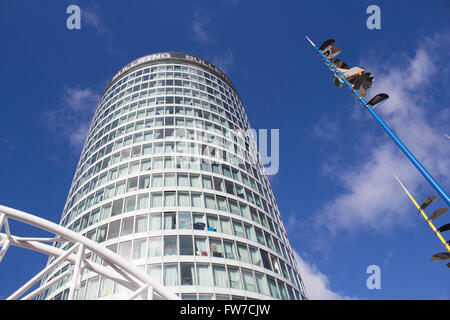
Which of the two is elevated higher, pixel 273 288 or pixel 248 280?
pixel 248 280

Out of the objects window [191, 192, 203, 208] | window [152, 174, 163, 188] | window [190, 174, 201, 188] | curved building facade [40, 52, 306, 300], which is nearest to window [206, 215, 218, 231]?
curved building facade [40, 52, 306, 300]

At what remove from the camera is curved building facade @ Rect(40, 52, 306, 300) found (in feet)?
100


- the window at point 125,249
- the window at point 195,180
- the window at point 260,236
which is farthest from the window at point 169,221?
the window at point 260,236

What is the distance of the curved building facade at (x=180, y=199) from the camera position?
100 ft

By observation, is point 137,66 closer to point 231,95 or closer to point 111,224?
point 231,95

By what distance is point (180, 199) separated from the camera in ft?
121

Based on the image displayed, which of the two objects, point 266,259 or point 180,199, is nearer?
point 266,259

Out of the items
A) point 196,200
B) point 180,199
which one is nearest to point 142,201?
point 180,199

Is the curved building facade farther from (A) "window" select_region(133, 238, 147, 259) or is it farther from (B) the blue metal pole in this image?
(B) the blue metal pole

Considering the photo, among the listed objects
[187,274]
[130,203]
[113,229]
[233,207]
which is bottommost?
[187,274]

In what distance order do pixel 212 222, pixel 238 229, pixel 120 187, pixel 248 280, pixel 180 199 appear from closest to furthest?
pixel 248 280 < pixel 212 222 < pixel 238 229 < pixel 180 199 < pixel 120 187

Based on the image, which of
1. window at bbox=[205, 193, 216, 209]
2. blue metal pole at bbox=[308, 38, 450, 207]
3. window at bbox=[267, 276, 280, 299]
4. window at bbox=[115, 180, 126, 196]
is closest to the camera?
blue metal pole at bbox=[308, 38, 450, 207]

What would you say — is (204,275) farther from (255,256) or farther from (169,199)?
(169,199)

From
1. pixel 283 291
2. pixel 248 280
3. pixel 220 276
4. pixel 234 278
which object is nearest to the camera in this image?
pixel 220 276
